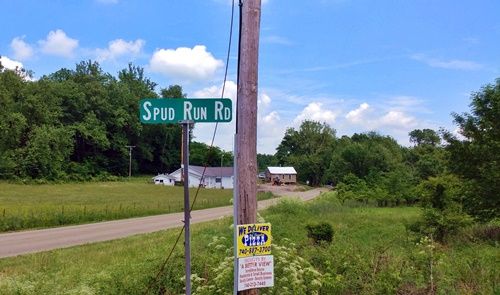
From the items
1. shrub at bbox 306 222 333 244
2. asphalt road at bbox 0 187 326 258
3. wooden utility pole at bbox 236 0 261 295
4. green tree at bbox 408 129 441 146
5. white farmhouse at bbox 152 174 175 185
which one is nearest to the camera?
wooden utility pole at bbox 236 0 261 295

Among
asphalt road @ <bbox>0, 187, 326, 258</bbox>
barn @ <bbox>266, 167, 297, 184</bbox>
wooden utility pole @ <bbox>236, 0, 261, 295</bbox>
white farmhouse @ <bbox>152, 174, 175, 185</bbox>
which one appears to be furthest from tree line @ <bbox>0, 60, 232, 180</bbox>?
wooden utility pole @ <bbox>236, 0, 261, 295</bbox>

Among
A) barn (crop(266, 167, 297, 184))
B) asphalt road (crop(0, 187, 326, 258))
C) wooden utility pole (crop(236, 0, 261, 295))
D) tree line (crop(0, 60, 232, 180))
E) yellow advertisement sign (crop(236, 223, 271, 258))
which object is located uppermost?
tree line (crop(0, 60, 232, 180))

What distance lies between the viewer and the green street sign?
4.22m

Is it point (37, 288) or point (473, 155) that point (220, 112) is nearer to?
point (37, 288)

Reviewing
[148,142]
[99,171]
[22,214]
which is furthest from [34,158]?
[22,214]

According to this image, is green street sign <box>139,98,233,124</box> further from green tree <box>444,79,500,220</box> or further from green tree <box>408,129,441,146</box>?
green tree <box>408,129,441,146</box>

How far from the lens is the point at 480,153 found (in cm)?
1839

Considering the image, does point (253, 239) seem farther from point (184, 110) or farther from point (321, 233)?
point (321, 233)

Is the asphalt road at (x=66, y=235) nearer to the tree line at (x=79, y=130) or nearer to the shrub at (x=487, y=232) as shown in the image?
the shrub at (x=487, y=232)

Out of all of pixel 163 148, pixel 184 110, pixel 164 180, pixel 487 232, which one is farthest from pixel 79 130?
pixel 184 110

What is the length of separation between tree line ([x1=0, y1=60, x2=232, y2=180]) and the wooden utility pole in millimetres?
53304

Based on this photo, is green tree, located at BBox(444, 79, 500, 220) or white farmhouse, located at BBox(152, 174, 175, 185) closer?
green tree, located at BBox(444, 79, 500, 220)

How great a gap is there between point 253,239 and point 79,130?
284 feet

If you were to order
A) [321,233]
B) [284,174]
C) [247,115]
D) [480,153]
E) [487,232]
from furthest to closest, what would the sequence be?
[284,174]
[487,232]
[480,153]
[321,233]
[247,115]
